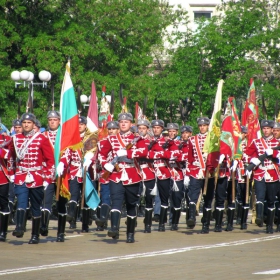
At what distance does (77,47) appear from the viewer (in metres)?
37.3

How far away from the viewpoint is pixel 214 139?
17453 mm

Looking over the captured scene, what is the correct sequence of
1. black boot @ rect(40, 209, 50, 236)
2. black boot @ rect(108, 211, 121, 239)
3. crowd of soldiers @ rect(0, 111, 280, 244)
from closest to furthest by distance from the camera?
crowd of soldiers @ rect(0, 111, 280, 244)
black boot @ rect(108, 211, 121, 239)
black boot @ rect(40, 209, 50, 236)

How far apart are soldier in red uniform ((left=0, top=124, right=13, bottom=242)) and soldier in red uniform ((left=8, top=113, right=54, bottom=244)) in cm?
45

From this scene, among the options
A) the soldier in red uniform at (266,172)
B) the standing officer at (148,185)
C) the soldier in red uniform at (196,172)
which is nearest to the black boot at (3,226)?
the standing officer at (148,185)

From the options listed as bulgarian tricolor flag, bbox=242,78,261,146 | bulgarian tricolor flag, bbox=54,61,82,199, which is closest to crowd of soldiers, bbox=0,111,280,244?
bulgarian tricolor flag, bbox=54,61,82,199

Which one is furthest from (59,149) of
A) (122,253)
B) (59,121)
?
(122,253)

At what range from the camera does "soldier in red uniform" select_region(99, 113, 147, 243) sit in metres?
15.0

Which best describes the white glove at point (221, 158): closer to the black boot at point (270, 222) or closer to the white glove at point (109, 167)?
the black boot at point (270, 222)

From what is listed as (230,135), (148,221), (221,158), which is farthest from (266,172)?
(148,221)

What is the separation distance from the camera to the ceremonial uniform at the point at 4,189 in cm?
1497

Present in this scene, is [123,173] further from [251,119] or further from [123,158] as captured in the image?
[251,119]

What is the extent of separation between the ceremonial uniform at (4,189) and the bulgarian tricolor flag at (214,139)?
3.75 metres

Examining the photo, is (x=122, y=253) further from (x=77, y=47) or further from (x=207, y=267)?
(x=77, y=47)

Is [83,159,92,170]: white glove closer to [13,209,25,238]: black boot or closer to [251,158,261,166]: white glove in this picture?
[13,209,25,238]: black boot
